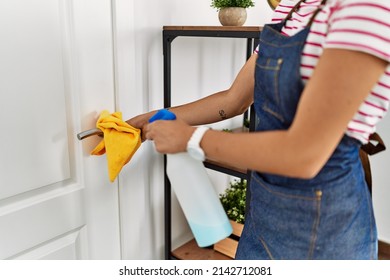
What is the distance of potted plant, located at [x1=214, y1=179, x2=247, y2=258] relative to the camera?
61.7 inches

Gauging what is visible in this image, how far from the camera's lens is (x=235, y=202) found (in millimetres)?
1644

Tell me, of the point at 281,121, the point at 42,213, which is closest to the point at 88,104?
the point at 42,213

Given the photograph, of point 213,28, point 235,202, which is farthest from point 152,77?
point 235,202

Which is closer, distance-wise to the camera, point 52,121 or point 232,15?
point 52,121

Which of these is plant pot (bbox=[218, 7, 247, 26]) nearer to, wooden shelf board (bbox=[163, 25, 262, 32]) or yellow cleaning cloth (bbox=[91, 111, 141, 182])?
wooden shelf board (bbox=[163, 25, 262, 32])

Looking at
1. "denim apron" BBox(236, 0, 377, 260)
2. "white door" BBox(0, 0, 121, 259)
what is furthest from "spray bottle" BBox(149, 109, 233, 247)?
"white door" BBox(0, 0, 121, 259)

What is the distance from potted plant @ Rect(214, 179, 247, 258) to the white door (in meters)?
0.54

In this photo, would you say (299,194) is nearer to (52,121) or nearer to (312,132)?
(312,132)

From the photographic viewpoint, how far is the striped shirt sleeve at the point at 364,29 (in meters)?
0.61

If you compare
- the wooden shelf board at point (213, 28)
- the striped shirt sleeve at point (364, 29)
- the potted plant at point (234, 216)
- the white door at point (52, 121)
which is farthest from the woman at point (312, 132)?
the potted plant at point (234, 216)

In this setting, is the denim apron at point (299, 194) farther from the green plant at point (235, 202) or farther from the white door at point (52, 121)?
the green plant at point (235, 202)

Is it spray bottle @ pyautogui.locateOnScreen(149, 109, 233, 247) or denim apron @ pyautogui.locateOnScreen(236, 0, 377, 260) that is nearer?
denim apron @ pyautogui.locateOnScreen(236, 0, 377, 260)

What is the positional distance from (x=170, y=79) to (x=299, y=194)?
2.38ft
